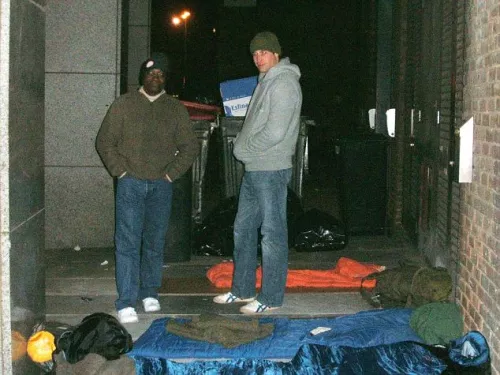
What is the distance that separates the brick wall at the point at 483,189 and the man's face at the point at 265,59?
1.50 m

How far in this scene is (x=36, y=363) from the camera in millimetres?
4766

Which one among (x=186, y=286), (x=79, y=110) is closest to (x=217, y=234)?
(x=186, y=286)

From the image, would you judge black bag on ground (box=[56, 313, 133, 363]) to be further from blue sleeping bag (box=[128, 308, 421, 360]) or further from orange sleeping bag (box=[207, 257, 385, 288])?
orange sleeping bag (box=[207, 257, 385, 288])

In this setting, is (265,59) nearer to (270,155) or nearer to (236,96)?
(270,155)

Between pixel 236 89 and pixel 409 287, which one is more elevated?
pixel 236 89

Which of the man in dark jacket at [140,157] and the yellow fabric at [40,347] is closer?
the yellow fabric at [40,347]

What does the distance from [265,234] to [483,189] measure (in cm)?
184

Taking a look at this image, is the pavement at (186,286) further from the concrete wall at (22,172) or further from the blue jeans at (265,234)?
the concrete wall at (22,172)

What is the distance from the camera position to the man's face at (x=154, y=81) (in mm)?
6039

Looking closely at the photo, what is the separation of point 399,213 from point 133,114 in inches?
197

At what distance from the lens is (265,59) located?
6230 mm

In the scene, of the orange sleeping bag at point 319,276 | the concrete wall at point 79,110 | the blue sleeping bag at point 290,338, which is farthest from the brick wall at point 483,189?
the concrete wall at point 79,110

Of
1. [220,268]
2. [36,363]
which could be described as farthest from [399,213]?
[36,363]

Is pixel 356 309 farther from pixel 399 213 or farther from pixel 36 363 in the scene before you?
pixel 399 213
